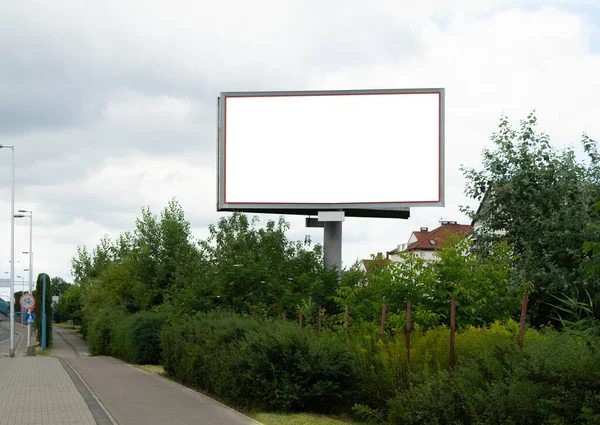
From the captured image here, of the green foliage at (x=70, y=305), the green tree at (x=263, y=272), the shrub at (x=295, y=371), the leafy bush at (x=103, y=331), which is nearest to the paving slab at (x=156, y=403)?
the shrub at (x=295, y=371)

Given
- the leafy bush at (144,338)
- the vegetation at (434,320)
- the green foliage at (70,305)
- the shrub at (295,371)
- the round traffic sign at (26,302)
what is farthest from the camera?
the green foliage at (70,305)

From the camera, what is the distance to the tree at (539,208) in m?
18.5

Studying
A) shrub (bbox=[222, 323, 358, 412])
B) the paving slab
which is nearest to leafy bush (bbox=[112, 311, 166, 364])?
the paving slab

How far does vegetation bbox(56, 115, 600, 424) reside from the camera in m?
7.82

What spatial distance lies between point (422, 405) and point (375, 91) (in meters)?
19.6

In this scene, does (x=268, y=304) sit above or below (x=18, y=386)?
above

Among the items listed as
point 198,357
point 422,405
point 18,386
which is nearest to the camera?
point 422,405

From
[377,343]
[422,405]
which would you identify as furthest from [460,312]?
[422,405]

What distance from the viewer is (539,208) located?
2000cm

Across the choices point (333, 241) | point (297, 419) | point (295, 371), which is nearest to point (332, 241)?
point (333, 241)

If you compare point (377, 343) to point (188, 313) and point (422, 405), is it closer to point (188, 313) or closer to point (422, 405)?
point (422, 405)

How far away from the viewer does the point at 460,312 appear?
47.2 ft

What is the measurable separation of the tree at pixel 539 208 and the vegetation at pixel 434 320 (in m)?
0.04

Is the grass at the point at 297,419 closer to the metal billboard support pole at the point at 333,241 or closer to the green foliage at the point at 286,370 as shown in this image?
the green foliage at the point at 286,370
